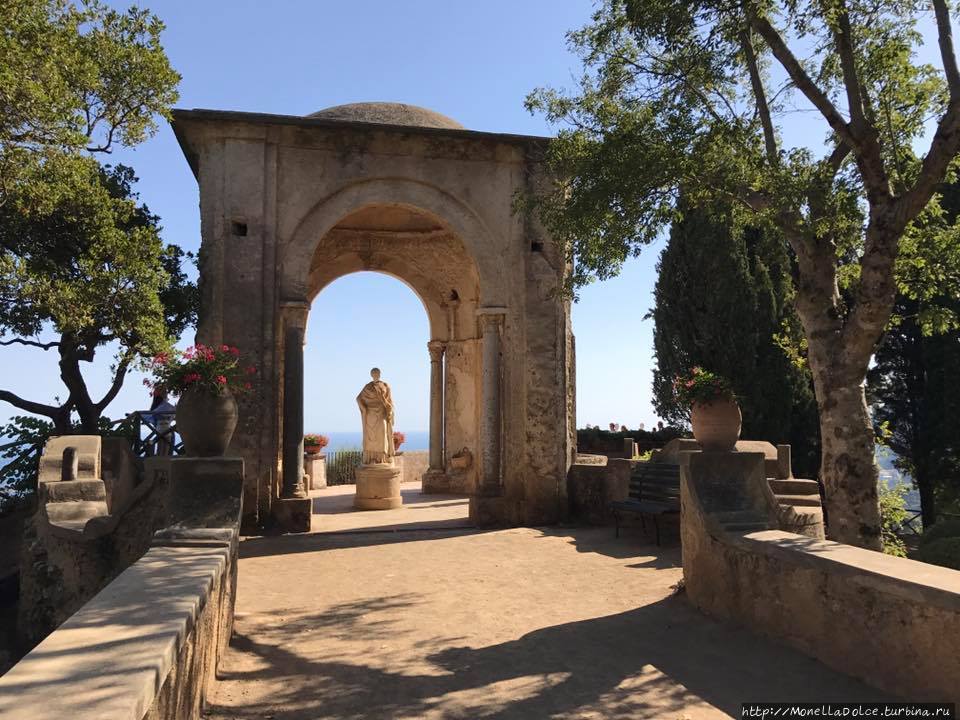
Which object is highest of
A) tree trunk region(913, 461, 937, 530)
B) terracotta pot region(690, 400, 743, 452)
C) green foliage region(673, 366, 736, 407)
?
green foliage region(673, 366, 736, 407)

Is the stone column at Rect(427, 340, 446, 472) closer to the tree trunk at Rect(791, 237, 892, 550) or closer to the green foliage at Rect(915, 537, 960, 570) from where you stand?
the green foliage at Rect(915, 537, 960, 570)

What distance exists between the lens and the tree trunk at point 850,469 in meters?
6.44

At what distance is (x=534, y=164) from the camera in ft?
38.0

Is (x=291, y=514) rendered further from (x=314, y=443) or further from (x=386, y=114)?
(x=314, y=443)

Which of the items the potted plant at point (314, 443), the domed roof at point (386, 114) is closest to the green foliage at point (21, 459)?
the potted plant at point (314, 443)

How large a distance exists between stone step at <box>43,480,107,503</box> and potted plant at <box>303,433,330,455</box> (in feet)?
30.7

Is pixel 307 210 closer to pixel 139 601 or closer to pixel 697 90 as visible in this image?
pixel 697 90

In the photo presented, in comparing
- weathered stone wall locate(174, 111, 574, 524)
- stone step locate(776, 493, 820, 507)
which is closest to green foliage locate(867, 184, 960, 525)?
stone step locate(776, 493, 820, 507)

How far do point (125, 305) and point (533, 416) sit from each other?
6.65 meters

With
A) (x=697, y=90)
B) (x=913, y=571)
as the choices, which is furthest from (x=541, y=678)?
(x=697, y=90)

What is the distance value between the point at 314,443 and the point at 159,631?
632 inches

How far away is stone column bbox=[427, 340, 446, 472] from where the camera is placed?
1669 centimetres

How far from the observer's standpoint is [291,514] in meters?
10.3

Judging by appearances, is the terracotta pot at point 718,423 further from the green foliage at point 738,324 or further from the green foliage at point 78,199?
the green foliage at point 738,324
